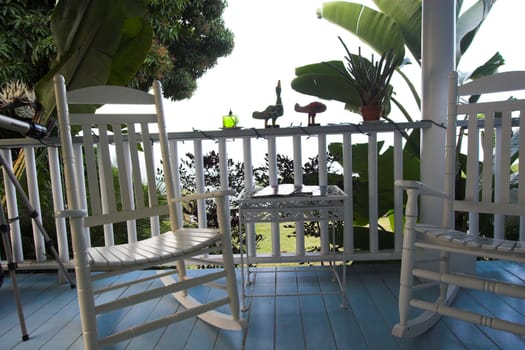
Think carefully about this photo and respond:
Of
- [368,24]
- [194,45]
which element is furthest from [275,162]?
[194,45]

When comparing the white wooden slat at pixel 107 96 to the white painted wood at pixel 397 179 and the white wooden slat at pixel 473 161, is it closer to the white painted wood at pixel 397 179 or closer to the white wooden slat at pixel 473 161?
Result: the white painted wood at pixel 397 179

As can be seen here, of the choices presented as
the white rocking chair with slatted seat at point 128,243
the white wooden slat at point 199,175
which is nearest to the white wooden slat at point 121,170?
the white rocking chair with slatted seat at point 128,243

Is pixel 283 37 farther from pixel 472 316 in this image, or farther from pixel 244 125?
pixel 472 316

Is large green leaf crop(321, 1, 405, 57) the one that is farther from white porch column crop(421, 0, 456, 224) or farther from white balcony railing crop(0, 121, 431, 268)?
white balcony railing crop(0, 121, 431, 268)

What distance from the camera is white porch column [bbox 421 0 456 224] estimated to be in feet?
6.49

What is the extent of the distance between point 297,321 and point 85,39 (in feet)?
6.59

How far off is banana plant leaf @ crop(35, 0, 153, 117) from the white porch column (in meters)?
1.74

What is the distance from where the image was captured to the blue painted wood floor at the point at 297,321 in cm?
150

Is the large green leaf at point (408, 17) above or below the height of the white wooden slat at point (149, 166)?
above

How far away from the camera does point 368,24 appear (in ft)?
8.80

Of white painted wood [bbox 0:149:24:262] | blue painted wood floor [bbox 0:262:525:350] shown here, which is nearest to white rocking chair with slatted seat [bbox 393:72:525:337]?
blue painted wood floor [bbox 0:262:525:350]

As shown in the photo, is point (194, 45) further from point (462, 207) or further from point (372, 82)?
point (462, 207)

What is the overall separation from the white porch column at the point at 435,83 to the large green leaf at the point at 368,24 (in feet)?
1.86

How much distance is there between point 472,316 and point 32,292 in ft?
7.60
